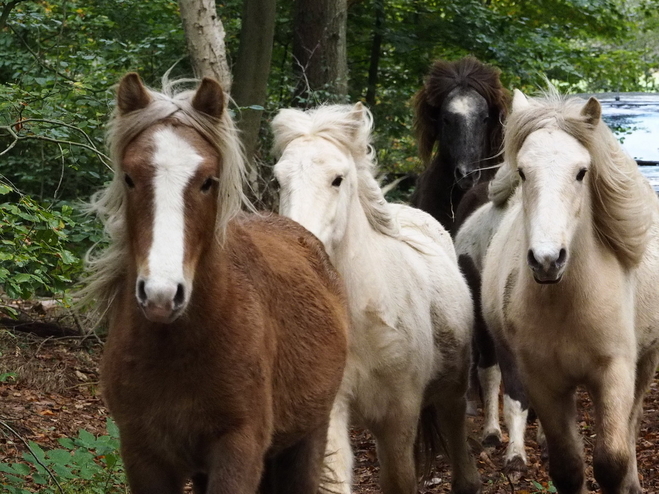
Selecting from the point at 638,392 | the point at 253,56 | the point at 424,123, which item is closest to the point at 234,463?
the point at 638,392

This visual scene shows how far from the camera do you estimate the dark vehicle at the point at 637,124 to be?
10.9 metres

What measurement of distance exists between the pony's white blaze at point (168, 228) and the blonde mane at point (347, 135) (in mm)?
2237

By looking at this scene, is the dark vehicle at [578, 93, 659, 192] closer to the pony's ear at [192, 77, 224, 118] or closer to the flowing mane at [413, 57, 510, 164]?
the flowing mane at [413, 57, 510, 164]

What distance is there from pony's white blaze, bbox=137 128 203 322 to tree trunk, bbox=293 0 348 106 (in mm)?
7717

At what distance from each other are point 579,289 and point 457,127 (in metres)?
4.31

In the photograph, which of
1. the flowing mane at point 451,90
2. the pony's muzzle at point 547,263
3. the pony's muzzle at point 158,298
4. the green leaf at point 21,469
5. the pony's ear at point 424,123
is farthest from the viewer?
the pony's ear at point 424,123

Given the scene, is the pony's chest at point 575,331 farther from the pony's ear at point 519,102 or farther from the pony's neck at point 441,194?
the pony's neck at point 441,194

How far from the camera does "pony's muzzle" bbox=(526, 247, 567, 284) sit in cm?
485

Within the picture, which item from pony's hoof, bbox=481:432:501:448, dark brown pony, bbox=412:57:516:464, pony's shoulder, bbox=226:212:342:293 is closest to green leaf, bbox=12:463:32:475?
pony's shoulder, bbox=226:212:342:293

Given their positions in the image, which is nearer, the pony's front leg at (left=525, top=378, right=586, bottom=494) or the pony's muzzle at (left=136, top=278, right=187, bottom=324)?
the pony's muzzle at (left=136, top=278, right=187, bottom=324)

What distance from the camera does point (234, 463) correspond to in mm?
3711

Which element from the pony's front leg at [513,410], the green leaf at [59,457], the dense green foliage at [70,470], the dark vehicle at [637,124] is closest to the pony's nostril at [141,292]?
the dense green foliage at [70,470]

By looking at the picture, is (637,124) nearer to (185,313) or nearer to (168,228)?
(185,313)

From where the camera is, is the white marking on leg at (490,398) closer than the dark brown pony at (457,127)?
Yes
